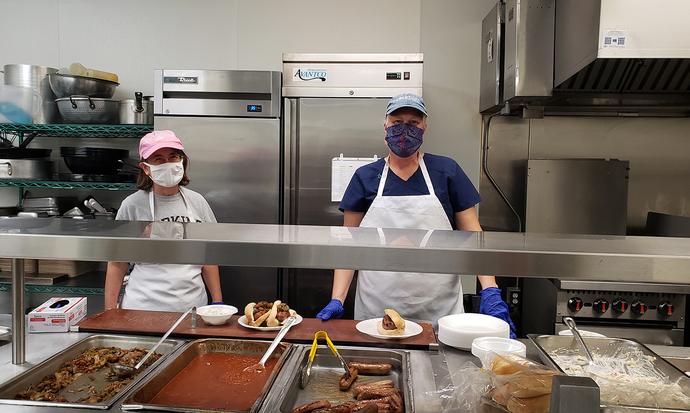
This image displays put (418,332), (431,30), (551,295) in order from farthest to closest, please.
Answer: (431,30) → (551,295) → (418,332)

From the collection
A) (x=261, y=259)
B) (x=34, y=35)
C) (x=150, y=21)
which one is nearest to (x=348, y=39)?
(x=150, y=21)

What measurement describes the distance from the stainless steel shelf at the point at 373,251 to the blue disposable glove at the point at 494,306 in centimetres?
96

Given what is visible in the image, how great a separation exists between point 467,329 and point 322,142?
2161 mm

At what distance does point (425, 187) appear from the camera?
2.77 meters

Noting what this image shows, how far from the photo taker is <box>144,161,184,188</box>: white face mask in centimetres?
297

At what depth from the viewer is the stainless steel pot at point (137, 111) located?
3.88 metres

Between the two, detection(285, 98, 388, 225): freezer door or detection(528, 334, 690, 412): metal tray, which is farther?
detection(285, 98, 388, 225): freezer door

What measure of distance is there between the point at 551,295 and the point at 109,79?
3.57 meters

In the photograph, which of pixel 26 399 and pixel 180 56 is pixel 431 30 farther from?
pixel 26 399

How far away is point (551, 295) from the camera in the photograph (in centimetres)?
349

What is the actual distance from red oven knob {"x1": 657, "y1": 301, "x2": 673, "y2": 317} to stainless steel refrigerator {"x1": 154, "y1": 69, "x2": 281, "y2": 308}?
101 inches

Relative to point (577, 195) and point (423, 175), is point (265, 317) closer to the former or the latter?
point (423, 175)

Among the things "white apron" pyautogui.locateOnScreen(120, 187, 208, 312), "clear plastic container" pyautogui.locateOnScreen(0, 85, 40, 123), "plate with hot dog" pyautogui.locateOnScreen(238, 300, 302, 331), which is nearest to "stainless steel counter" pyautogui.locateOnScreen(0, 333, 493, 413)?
"plate with hot dog" pyautogui.locateOnScreen(238, 300, 302, 331)

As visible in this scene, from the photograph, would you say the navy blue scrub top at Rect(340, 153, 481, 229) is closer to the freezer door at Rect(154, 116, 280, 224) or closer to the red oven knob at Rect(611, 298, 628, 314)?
the freezer door at Rect(154, 116, 280, 224)
